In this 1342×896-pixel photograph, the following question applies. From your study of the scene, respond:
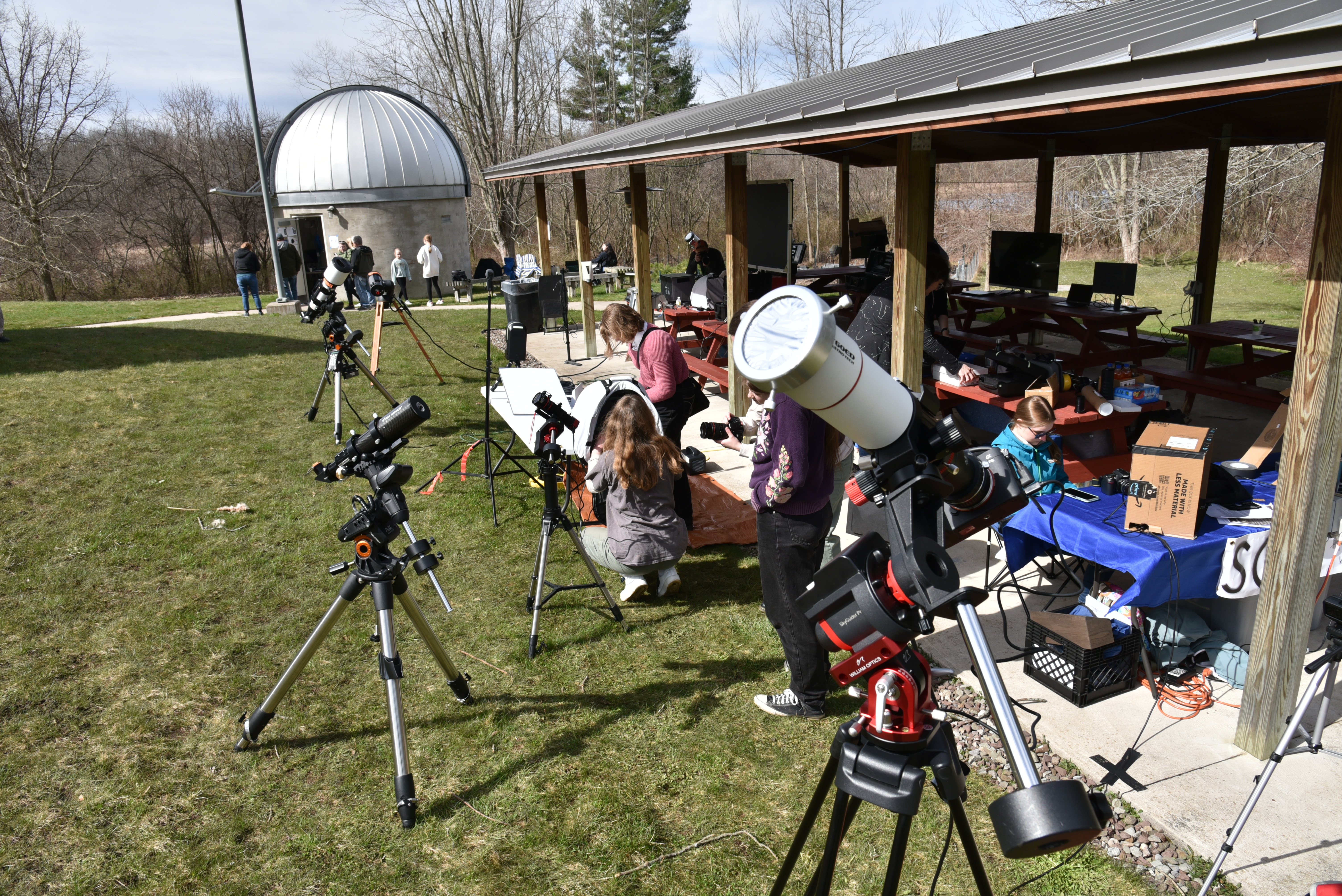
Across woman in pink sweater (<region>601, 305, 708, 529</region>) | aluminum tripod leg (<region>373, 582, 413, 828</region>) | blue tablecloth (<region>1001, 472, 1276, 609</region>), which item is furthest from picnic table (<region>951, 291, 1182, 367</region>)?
aluminum tripod leg (<region>373, 582, 413, 828</region>)

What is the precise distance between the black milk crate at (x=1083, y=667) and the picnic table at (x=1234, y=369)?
162 inches

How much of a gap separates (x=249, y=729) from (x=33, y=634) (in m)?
2.13

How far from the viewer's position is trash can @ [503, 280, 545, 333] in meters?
11.7

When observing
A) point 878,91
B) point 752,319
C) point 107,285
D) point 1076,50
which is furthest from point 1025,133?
point 107,285

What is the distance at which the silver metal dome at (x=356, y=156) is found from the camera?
68.7 feet

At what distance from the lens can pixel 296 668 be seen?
3.43 meters

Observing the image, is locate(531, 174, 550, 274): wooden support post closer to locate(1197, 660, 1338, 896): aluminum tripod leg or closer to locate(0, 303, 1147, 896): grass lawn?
locate(0, 303, 1147, 896): grass lawn

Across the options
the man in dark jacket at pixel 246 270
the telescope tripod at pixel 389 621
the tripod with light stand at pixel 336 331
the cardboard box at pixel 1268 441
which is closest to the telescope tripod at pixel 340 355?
the tripod with light stand at pixel 336 331

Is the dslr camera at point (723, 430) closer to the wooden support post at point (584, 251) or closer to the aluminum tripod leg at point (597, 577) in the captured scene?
the aluminum tripod leg at point (597, 577)

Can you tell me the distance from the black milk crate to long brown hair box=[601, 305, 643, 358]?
9.99ft

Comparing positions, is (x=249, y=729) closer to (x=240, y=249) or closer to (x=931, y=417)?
(x=931, y=417)

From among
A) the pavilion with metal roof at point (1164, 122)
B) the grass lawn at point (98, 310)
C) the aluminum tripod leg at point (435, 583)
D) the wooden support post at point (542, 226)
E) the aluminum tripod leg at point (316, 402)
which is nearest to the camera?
the pavilion with metal roof at point (1164, 122)

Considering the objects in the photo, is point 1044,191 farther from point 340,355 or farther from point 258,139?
point 258,139

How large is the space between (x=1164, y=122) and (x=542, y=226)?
9.06 m
